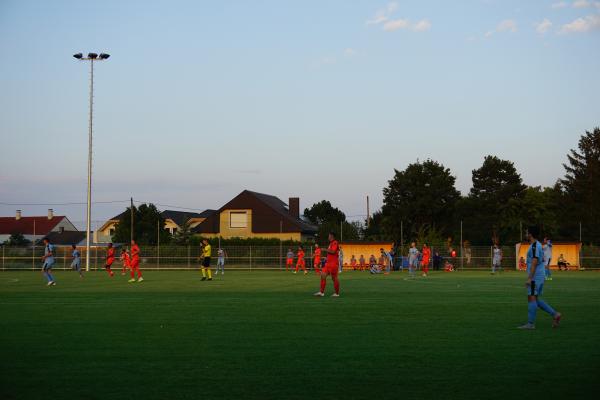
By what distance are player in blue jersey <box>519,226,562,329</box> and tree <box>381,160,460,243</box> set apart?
75.4 metres

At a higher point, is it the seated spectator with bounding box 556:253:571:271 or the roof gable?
the roof gable

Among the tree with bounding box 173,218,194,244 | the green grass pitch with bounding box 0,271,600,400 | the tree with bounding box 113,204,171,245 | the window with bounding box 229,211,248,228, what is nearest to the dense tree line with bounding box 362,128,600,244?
the window with bounding box 229,211,248,228

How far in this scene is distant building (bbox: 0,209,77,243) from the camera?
11719cm

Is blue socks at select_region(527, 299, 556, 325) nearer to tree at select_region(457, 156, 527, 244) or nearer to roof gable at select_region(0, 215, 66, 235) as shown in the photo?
tree at select_region(457, 156, 527, 244)

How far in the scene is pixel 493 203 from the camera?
8669 cm

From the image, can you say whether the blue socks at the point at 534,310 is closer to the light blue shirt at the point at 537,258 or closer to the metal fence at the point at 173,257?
the light blue shirt at the point at 537,258

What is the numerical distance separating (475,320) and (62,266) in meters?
54.9

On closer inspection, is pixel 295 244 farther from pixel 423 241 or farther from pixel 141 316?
pixel 141 316

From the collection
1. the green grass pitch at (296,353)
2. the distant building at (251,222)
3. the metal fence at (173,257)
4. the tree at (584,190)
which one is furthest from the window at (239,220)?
the green grass pitch at (296,353)

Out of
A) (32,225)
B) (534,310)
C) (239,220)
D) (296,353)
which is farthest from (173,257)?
(32,225)

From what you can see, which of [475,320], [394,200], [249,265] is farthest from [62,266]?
[475,320]

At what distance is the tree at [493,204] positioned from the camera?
8412 cm

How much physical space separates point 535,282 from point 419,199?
253 feet

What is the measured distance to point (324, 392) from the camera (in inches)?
303
